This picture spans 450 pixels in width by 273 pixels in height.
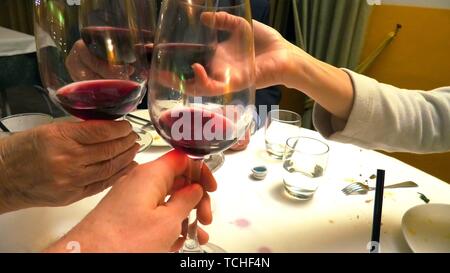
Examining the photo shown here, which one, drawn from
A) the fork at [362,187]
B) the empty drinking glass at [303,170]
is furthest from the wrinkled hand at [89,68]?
the fork at [362,187]

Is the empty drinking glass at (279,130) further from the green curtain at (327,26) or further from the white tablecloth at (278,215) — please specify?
the green curtain at (327,26)

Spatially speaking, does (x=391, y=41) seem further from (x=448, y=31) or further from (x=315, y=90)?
(x=315, y=90)

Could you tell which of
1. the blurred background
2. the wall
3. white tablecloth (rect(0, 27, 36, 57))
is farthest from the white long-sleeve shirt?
white tablecloth (rect(0, 27, 36, 57))

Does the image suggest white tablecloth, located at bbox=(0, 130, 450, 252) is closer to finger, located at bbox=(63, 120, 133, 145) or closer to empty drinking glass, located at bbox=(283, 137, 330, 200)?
empty drinking glass, located at bbox=(283, 137, 330, 200)

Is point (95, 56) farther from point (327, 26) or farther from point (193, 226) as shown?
point (327, 26)

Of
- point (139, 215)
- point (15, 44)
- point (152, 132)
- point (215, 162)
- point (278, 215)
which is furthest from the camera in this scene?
point (15, 44)

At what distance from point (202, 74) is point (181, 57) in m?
0.03

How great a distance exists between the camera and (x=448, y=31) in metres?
1.46

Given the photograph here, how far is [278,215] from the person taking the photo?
0.60 m

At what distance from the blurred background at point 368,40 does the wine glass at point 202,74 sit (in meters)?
0.89

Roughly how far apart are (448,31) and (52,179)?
1.57 m

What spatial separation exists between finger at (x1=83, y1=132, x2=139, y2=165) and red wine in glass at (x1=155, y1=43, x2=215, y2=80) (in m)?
0.16

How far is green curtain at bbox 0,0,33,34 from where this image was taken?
299cm

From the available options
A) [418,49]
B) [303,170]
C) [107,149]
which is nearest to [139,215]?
[107,149]
